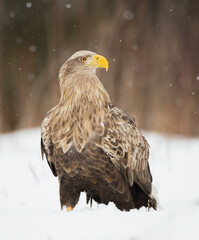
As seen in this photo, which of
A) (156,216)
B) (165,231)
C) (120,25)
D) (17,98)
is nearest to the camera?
(165,231)

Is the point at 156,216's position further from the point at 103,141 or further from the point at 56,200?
the point at 56,200

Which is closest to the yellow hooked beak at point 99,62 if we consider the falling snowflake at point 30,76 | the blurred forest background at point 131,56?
the blurred forest background at point 131,56

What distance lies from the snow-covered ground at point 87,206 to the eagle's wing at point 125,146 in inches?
15.0

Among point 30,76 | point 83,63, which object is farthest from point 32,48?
point 83,63

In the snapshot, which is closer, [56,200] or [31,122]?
[56,200]

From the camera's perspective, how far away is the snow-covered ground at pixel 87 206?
2.81 meters

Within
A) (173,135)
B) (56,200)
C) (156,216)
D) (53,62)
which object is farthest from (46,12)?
(156,216)

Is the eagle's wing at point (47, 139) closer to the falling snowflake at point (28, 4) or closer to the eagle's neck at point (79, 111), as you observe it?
the eagle's neck at point (79, 111)

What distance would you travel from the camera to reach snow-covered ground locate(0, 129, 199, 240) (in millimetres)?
2814

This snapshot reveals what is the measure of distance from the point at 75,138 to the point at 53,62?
181 inches

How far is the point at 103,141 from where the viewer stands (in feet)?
13.1

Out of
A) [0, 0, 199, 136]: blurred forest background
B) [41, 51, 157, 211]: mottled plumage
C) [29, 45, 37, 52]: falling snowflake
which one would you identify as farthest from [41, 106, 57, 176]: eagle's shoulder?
[29, 45, 37, 52]: falling snowflake

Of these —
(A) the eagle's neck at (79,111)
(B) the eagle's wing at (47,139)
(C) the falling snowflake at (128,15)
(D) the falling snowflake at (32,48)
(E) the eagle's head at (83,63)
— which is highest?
(C) the falling snowflake at (128,15)

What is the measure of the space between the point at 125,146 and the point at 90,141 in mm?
374
